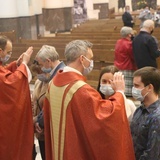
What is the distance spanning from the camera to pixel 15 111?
3672 mm

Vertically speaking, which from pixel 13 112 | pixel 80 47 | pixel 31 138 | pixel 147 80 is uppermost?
pixel 80 47

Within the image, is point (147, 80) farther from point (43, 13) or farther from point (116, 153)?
point (43, 13)

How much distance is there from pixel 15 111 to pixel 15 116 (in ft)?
0.16

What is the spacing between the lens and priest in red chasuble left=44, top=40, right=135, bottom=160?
111 inches

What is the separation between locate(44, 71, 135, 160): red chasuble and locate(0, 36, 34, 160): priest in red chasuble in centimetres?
71

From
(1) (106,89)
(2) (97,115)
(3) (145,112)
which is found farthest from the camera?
(1) (106,89)

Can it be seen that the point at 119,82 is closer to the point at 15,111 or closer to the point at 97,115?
the point at 97,115

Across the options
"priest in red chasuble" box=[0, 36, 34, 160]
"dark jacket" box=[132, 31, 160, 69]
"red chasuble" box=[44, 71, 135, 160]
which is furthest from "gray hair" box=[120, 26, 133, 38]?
"red chasuble" box=[44, 71, 135, 160]

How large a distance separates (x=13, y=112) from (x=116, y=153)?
1237mm

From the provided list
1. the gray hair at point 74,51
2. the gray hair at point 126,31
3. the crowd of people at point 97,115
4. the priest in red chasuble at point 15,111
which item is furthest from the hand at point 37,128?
the gray hair at point 126,31

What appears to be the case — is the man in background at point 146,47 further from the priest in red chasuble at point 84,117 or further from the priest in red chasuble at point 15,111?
the priest in red chasuble at point 84,117

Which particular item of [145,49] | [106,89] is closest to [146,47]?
[145,49]

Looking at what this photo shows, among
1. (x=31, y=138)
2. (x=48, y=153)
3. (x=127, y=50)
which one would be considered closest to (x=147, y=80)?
(x=48, y=153)

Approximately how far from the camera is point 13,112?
3676 millimetres
